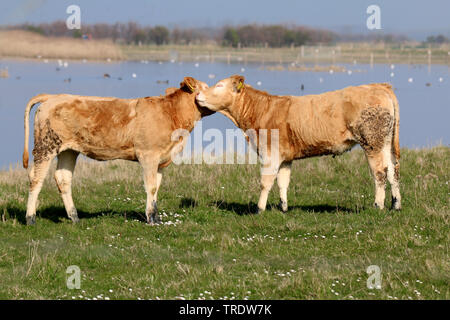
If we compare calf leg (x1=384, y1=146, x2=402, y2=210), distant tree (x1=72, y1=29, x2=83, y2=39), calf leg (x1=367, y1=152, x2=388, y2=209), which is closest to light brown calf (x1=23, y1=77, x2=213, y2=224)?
calf leg (x1=367, y1=152, x2=388, y2=209)

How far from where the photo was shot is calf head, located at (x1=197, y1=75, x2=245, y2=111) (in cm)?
1043

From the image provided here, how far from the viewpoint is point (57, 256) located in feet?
28.7

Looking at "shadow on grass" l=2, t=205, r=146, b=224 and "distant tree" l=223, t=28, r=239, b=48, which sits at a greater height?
"distant tree" l=223, t=28, r=239, b=48

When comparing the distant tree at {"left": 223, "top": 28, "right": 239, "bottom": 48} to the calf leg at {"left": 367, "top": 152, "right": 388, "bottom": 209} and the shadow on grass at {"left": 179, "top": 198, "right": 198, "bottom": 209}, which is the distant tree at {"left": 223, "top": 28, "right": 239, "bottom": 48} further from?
the calf leg at {"left": 367, "top": 152, "right": 388, "bottom": 209}

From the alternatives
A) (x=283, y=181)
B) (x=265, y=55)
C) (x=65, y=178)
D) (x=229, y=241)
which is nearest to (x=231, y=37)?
(x=265, y=55)

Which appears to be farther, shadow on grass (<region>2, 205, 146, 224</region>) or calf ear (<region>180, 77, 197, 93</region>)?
shadow on grass (<region>2, 205, 146, 224</region>)

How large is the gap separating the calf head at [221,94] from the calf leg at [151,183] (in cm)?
117

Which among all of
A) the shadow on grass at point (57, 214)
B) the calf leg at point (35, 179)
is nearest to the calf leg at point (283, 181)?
the shadow on grass at point (57, 214)

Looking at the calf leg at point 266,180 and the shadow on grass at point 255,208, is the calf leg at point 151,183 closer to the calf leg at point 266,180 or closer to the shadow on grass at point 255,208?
the shadow on grass at point 255,208

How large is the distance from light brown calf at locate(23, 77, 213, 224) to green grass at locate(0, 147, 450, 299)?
0.94 m

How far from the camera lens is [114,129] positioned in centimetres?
1015

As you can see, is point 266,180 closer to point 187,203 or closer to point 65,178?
point 187,203

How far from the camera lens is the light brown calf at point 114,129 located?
10.1 m
